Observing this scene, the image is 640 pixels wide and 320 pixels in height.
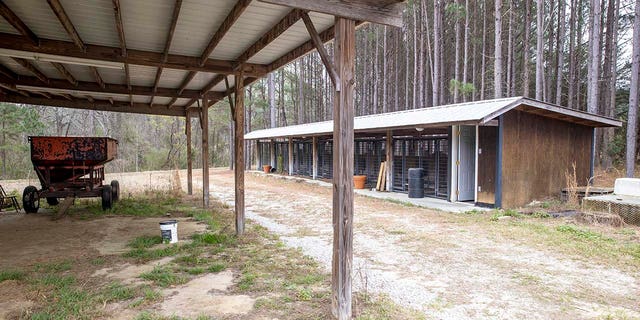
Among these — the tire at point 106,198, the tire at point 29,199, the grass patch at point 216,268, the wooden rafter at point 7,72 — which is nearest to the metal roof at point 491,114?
the grass patch at point 216,268

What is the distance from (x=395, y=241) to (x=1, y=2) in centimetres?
607

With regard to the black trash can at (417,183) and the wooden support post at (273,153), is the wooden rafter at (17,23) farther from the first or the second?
the wooden support post at (273,153)

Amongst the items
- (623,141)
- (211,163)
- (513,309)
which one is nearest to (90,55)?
(513,309)

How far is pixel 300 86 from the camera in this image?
109 feet

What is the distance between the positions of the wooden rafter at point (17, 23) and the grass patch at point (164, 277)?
3.28 m

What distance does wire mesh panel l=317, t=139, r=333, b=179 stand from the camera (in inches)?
676

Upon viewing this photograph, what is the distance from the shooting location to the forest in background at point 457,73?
693 inches

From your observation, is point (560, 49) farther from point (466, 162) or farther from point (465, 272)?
point (465, 272)

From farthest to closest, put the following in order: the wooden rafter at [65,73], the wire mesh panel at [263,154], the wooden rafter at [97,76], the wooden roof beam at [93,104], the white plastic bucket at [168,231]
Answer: the wire mesh panel at [263,154], the wooden roof beam at [93,104], the wooden rafter at [97,76], the wooden rafter at [65,73], the white plastic bucket at [168,231]

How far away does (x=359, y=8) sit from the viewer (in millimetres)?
3258

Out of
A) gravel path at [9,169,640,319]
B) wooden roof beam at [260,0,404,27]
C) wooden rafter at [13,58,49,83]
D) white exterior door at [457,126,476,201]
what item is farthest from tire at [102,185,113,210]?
white exterior door at [457,126,476,201]

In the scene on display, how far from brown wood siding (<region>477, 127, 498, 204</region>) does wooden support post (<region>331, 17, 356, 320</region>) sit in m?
7.90

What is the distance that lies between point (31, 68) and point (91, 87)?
162cm

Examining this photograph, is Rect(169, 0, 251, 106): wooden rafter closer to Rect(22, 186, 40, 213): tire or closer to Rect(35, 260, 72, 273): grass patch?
Rect(35, 260, 72, 273): grass patch
